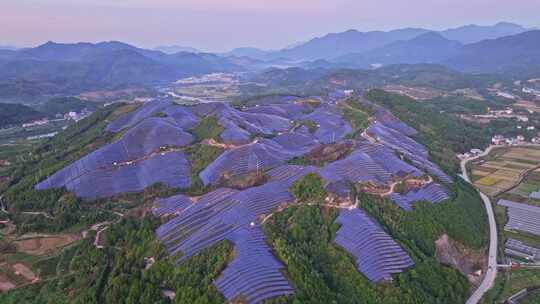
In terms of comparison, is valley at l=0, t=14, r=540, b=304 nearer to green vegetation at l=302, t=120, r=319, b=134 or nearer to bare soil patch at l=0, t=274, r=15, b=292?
bare soil patch at l=0, t=274, r=15, b=292

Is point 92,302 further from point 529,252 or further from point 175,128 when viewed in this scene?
point 529,252

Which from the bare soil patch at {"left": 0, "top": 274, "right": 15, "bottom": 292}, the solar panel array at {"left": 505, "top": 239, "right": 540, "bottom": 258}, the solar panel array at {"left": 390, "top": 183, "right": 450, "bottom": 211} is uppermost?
the solar panel array at {"left": 390, "top": 183, "right": 450, "bottom": 211}

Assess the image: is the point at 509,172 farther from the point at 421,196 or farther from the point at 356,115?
the point at 421,196

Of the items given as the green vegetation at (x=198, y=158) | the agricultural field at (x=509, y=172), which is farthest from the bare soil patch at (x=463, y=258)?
the green vegetation at (x=198, y=158)

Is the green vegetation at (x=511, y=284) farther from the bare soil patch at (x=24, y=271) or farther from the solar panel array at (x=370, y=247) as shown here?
the bare soil patch at (x=24, y=271)

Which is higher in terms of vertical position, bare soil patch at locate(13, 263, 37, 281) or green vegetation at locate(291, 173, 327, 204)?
green vegetation at locate(291, 173, 327, 204)

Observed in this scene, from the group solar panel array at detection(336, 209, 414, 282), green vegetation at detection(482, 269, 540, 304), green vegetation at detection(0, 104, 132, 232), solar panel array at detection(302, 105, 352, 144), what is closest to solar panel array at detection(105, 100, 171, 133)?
green vegetation at detection(0, 104, 132, 232)
